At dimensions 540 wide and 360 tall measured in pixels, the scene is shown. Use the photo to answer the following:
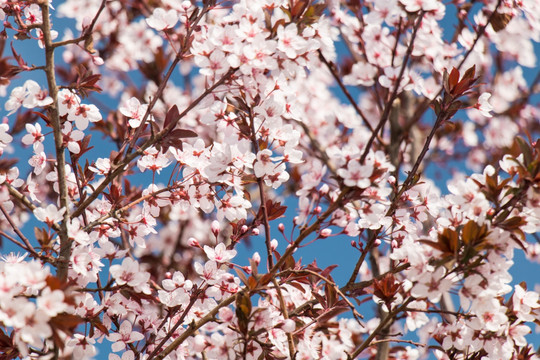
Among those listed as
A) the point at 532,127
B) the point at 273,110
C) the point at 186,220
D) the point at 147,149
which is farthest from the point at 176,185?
the point at 532,127

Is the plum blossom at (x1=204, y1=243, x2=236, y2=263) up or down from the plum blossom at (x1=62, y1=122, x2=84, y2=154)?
down

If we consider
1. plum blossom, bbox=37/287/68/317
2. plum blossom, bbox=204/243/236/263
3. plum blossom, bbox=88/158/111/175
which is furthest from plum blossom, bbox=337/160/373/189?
plum blossom, bbox=88/158/111/175

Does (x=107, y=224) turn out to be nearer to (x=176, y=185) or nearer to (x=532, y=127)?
(x=176, y=185)

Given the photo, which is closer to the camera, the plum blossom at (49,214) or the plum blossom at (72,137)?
the plum blossom at (49,214)

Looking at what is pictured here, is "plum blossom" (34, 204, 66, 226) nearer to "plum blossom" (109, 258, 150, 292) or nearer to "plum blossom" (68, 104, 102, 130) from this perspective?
"plum blossom" (109, 258, 150, 292)

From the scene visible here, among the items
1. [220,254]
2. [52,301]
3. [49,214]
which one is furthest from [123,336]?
[52,301]

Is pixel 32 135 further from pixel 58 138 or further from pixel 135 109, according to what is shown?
pixel 135 109

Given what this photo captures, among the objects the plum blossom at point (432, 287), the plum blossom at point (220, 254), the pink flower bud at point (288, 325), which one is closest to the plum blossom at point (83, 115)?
the plum blossom at point (220, 254)

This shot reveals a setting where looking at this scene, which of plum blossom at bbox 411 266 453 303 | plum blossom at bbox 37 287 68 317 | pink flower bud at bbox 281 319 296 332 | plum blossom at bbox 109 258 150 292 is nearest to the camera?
plum blossom at bbox 37 287 68 317

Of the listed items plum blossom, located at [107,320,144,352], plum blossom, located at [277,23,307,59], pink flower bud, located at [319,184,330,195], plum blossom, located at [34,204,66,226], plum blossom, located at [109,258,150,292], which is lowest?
plum blossom, located at [107,320,144,352]

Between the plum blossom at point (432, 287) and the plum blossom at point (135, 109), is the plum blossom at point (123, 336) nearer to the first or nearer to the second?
the plum blossom at point (135, 109)

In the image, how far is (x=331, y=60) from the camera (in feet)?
11.6

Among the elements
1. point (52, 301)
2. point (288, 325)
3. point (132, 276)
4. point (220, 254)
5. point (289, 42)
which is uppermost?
point (289, 42)

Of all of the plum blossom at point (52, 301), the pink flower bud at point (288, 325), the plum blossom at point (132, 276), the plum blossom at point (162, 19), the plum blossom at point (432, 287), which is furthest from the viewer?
the plum blossom at point (162, 19)
